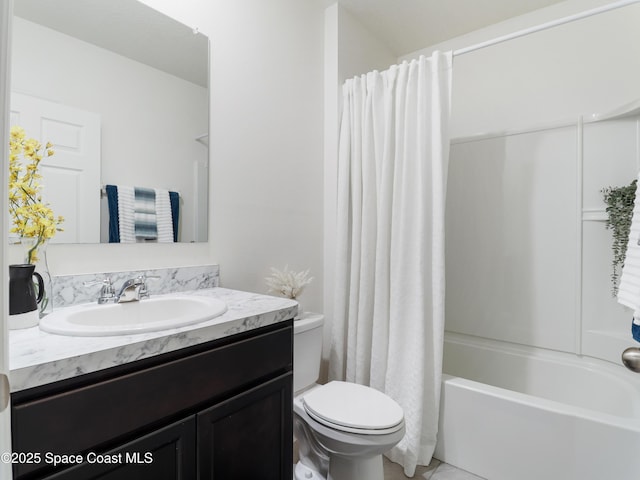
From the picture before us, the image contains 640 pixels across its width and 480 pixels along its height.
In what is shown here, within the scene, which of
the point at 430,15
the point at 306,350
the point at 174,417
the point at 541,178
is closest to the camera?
the point at 174,417

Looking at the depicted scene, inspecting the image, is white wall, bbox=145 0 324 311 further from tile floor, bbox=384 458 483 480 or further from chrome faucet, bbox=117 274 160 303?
tile floor, bbox=384 458 483 480

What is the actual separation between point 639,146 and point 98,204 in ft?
Result: 8.93

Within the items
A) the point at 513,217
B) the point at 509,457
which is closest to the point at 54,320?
the point at 509,457

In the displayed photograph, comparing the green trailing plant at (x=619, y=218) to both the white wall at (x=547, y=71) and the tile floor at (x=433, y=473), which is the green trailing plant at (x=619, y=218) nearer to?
the white wall at (x=547, y=71)

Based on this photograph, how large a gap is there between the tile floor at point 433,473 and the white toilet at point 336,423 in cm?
33

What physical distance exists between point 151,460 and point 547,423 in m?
1.56

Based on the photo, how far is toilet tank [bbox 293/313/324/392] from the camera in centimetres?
153

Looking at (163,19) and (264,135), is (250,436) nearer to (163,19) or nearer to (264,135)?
(264,135)

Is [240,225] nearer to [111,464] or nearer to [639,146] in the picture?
[111,464]

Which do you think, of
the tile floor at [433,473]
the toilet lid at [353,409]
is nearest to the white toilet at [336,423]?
the toilet lid at [353,409]

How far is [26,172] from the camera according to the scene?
1048 mm

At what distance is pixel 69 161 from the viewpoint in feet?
3.77

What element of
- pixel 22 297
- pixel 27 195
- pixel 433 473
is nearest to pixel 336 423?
pixel 433 473

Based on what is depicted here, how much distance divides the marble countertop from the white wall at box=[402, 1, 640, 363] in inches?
75.3
